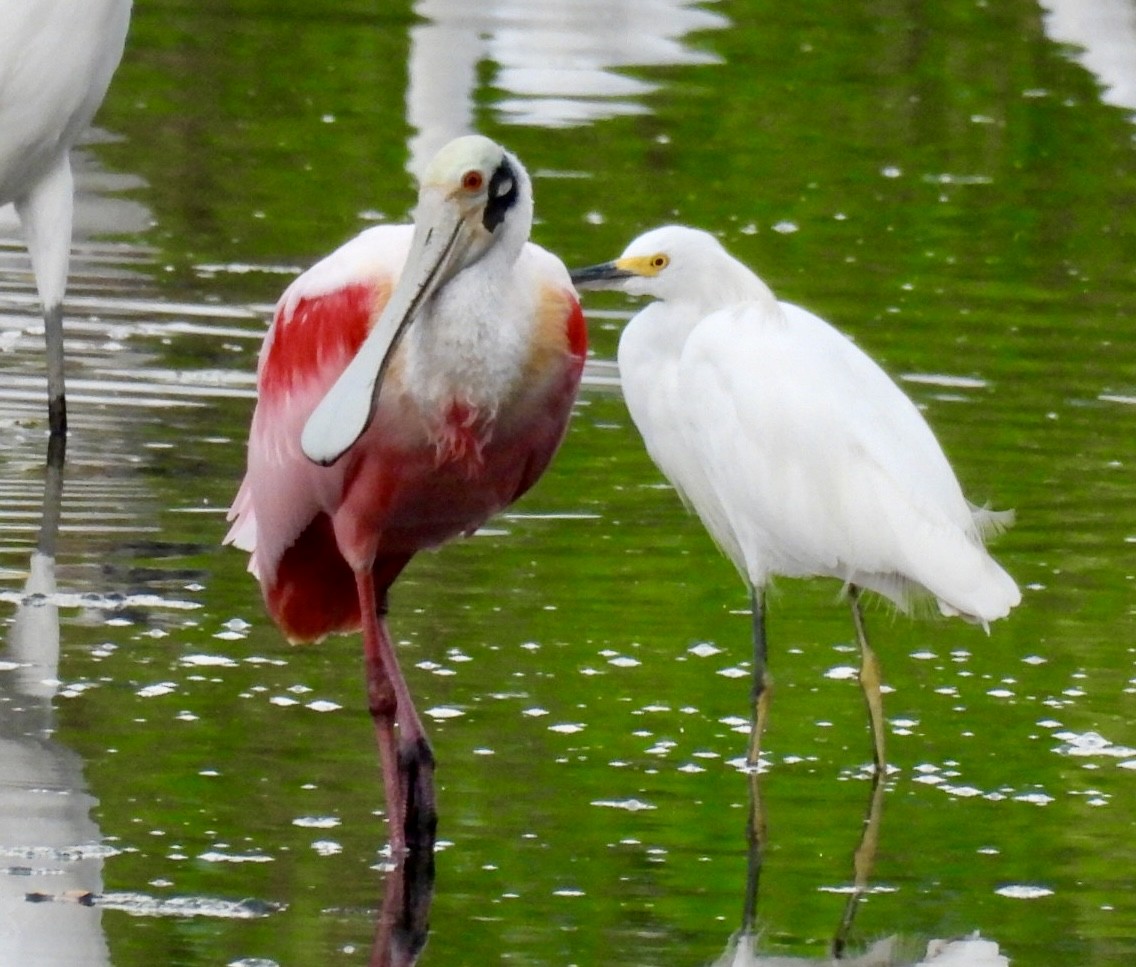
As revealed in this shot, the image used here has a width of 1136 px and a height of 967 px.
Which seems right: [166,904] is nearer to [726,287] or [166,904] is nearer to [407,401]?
[407,401]

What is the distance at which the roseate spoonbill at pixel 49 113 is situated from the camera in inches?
360

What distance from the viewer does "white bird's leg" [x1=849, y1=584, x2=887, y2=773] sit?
6.41 m

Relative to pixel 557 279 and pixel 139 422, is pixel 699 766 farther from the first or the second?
pixel 139 422

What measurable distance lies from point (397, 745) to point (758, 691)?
84 centimetres

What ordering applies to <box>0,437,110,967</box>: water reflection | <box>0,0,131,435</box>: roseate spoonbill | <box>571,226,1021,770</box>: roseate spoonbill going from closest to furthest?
<box>0,437,110,967</box>: water reflection → <box>571,226,1021,770</box>: roseate spoonbill → <box>0,0,131,435</box>: roseate spoonbill

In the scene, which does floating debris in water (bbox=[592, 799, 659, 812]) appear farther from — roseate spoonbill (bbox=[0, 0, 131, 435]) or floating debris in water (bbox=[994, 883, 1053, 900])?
roseate spoonbill (bbox=[0, 0, 131, 435])

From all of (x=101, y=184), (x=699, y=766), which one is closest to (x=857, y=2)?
(x=101, y=184)

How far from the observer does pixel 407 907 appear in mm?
5488

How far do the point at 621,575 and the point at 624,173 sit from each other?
6.73 meters

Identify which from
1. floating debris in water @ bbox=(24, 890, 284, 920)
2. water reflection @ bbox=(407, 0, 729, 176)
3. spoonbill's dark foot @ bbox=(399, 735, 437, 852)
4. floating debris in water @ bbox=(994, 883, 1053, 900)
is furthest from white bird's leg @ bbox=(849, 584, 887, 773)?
water reflection @ bbox=(407, 0, 729, 176)

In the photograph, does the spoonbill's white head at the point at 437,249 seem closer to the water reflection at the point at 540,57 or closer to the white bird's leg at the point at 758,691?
the white bird's leg at the point at 758,691

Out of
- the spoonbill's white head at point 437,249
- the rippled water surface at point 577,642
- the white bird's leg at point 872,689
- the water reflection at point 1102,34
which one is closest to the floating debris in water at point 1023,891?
the rippled water surface at point 577,642

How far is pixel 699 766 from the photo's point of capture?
253 inches

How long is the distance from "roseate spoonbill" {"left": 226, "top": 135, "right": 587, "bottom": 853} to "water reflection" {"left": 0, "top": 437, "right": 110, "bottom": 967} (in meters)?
0.56
